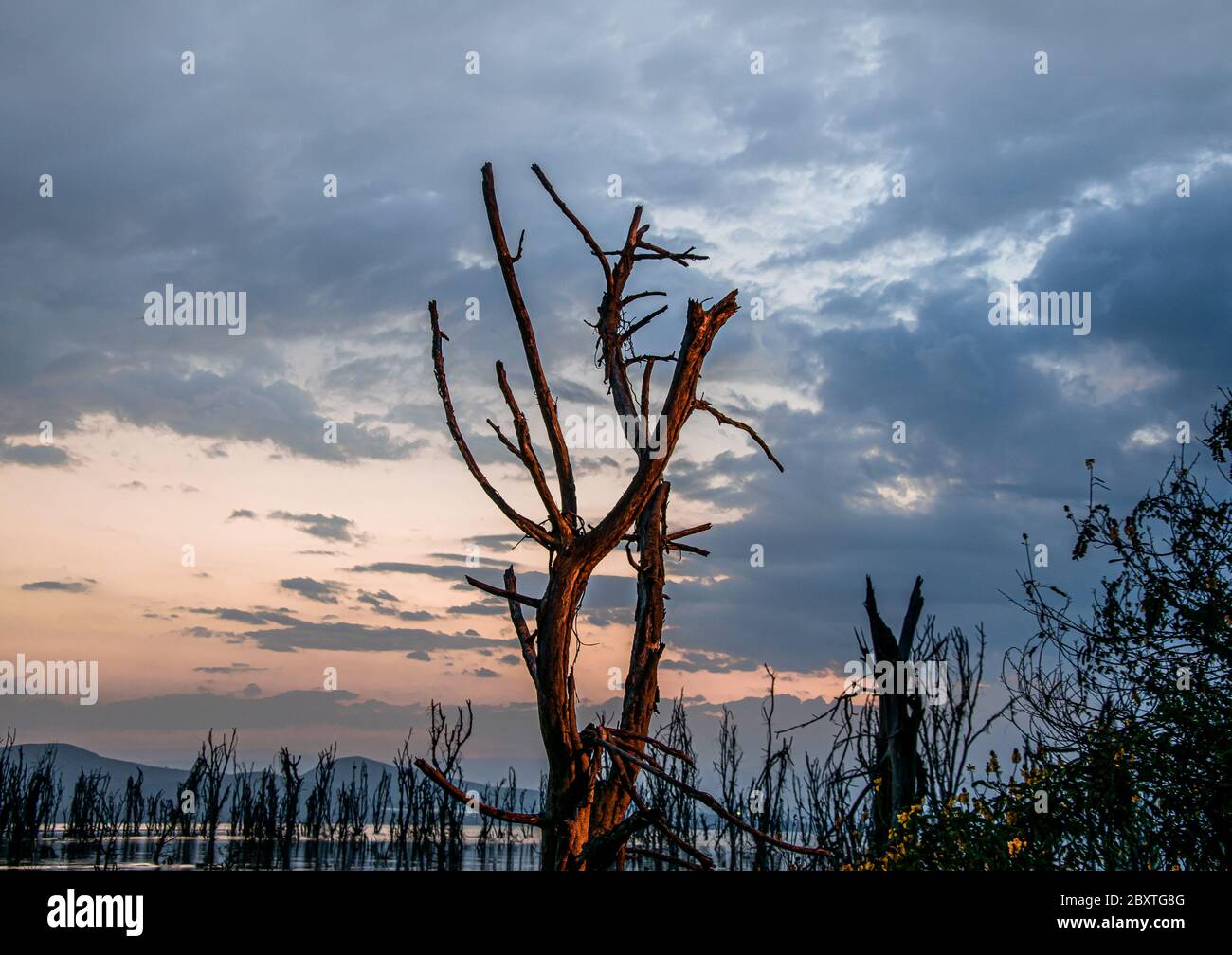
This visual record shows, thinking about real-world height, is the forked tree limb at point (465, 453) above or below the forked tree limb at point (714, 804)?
above

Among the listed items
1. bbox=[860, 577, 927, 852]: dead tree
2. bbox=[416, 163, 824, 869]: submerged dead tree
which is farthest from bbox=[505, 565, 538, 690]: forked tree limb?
bbox=[860, 577, 927, 852]: dead tree

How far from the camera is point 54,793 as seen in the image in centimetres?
2947

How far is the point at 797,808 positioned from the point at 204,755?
56.9 ft

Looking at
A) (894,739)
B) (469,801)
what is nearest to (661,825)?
(469,801)

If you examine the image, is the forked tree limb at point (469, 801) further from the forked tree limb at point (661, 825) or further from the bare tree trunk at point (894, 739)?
the bare tree trunk at point (894, 739)

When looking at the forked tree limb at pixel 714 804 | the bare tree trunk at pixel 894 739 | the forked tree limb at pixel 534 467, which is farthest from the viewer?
the bare tree trunk at pixel 894 739

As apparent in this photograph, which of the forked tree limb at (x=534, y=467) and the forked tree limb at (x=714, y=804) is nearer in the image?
the forked tree limb at (x=714, y=804)

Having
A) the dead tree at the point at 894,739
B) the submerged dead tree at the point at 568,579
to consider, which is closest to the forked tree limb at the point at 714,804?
the submerged dead tree at the point at 568,579

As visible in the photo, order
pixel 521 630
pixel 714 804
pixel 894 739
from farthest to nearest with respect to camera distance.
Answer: pixel 894 739 → pixel 521 630 → pixel 714 804

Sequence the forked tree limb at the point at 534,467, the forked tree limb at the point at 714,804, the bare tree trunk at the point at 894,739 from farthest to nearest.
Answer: the bare tree trunk at the point at 894,739
the forked tree limb at the point at 534,467
the forked tree limb at the point at 714,804

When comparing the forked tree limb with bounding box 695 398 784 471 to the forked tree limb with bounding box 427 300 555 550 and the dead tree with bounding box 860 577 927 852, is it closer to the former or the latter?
the forked tree limb with bounding box 427 300 555 550

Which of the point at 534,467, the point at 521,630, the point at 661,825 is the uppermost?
the point at 534,467

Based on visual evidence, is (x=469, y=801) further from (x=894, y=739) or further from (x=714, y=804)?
(x=894, y=739)

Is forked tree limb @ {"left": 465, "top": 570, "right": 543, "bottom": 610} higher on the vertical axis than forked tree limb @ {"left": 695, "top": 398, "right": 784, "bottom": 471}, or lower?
lower
